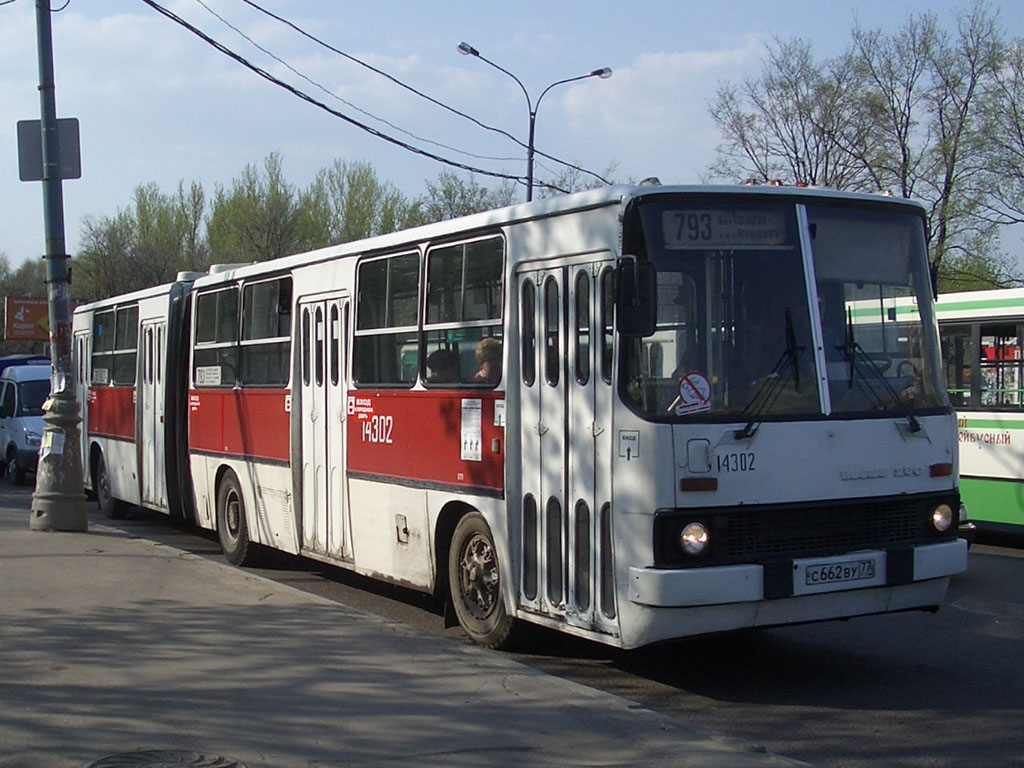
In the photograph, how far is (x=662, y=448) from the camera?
7219 millimetres

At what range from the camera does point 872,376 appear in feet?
25.8

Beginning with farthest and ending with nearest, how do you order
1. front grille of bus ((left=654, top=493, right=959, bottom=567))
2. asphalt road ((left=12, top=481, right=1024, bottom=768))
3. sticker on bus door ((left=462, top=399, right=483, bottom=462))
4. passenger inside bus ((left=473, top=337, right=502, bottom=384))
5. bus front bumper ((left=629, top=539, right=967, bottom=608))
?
sticker on bus door ((left=462, top=399, right=483, bottom=462)) → passenger inside bus ((left=473, top=337, right=502, bottom=384)) → front grille of bus ((left=654, top=493, right=959, bottom=567)) → bus front bumper ((left=629, top=539, right=967, bottom=608)) → asphalt road ((left=12, top=481, right=1024, bottom=768))

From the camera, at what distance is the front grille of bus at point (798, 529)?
7.21m

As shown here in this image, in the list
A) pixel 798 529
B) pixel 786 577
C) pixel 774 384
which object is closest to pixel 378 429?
pixel 774 384

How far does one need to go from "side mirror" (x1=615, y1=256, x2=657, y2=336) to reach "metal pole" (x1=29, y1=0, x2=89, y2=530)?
986 cm

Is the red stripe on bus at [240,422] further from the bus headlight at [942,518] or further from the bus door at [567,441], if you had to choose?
the bus headlight at [942,518]

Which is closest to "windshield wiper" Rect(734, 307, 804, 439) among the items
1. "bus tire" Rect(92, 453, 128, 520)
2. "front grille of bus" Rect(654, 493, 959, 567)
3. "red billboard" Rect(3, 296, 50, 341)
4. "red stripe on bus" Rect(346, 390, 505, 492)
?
"front grille of bus" Rect(654, 493, 959, 567)

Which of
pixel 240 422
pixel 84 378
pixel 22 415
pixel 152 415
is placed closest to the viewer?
pixel 240 422

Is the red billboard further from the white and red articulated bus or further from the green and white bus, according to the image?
the white and red articulated bus

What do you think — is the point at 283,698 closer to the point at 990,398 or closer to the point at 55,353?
the point at 55,353

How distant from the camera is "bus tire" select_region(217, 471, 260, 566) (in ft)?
44.0

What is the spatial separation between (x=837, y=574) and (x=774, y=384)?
114 cm

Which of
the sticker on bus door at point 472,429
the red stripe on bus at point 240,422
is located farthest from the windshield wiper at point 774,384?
the red stripe on bus at point 240,422

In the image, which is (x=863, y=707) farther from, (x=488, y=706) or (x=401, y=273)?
(x=401, y=273)
